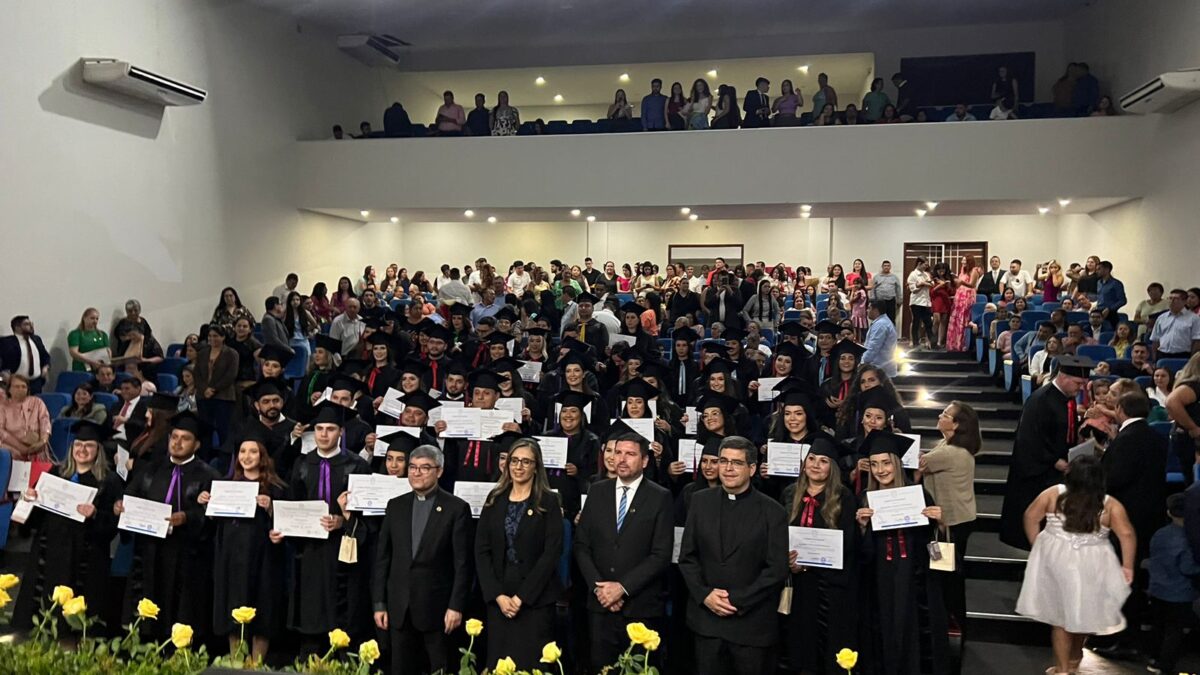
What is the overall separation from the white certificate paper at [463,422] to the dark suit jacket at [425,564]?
1.64m

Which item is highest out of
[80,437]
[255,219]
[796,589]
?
[255,219]

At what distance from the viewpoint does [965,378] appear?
43.0ft

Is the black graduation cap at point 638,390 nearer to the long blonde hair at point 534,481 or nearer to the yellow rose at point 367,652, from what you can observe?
the long blonde hair at point 534,481

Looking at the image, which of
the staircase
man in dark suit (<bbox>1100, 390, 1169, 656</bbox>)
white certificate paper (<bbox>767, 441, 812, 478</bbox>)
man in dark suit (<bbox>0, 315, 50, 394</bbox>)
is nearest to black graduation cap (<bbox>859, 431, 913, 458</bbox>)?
white certificate paper (<bbox>767, 441, 812, 478</bbox>)

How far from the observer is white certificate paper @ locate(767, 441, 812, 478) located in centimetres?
638

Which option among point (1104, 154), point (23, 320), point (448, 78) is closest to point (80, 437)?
point (23, 320)

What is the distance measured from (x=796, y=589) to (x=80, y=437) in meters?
4.67

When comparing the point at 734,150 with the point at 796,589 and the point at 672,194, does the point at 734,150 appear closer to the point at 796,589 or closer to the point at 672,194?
the point at 672,194

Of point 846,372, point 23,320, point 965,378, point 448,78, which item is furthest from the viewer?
point 448,78

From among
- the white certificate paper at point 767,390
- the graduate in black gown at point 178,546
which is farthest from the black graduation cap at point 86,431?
the white certificate paper at point 767,390

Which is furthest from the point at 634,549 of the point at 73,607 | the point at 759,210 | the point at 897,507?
the point at 759,210

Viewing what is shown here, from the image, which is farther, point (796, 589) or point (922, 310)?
point (922, 310)

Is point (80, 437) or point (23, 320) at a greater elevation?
point (23, 320)

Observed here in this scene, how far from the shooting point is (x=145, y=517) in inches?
230
